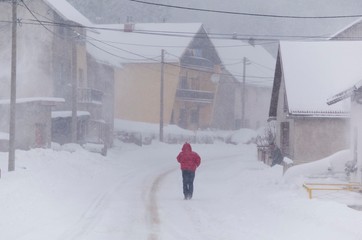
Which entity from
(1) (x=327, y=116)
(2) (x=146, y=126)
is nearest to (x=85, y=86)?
(2) (x=146, y=126)

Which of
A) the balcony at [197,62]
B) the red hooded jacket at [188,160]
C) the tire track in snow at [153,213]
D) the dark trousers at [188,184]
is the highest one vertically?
the balcony at [197,62]

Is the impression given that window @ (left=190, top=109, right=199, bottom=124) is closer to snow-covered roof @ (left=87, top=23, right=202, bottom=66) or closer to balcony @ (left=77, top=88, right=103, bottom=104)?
snow-covered roof @ (left=87, top=23, right=202, bottom=66)

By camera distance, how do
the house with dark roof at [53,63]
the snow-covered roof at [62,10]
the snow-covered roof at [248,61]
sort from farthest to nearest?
the snow-covered roof at [248,61] → the snow-covered roof at [62,10] → the house with dark roof at [53,63]

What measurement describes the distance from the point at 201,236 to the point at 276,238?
1.37m

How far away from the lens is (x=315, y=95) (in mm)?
24312

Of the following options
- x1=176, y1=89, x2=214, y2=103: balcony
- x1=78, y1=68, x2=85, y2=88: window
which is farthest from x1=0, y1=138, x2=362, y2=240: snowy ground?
x1=176, y1=89, x2=214, y2=103: balcony

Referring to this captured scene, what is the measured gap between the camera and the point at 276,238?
1093cm

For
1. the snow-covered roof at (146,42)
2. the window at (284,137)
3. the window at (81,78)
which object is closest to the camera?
the window at (284,137)

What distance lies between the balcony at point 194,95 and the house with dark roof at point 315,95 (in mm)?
30698

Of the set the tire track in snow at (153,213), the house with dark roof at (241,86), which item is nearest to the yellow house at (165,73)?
the house with dark roof at (241,86)

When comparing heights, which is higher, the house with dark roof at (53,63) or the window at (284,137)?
the house with dark roof at (53,63)

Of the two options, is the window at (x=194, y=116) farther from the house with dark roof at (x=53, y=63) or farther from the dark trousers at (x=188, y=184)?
the dark trousers at (x=188, y=184)

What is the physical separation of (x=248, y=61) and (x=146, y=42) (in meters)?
16.6

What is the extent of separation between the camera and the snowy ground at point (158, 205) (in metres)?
11.4
